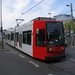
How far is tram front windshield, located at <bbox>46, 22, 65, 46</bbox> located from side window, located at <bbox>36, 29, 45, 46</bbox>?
1.22 ft

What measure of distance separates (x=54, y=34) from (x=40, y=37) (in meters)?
1.01

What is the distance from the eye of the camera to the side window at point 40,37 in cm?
1251

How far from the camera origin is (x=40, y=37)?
41.9 feet

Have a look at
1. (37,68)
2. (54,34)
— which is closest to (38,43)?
(54,34)

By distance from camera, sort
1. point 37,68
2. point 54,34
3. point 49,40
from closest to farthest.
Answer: point 37,68 < point 49,40 < point 54,34

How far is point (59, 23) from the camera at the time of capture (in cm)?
1300

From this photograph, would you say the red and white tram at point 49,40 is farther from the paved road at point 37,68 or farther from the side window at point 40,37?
the paved road at point 37,68

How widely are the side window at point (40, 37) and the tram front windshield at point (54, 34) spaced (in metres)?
0.37

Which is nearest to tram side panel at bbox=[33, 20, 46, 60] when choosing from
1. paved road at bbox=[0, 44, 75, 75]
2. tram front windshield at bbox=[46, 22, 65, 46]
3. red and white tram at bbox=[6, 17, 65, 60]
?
red and white tram at bbox=[6, 17, 65, 60]

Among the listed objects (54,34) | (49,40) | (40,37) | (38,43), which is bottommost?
(38,43)

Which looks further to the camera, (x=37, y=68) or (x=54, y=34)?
(x=54, y=34)

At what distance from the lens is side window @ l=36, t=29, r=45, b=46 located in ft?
41.0

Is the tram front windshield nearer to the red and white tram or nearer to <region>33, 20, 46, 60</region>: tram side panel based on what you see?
the red and white tram

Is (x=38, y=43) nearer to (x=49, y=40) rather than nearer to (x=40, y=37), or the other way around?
(x=40, y=37)
